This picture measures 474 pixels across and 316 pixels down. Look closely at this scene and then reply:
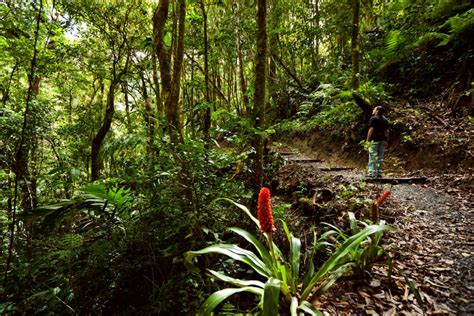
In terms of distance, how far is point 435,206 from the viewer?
12.8 ft

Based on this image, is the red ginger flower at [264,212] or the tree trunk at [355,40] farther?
the tree trunk at [355,40]

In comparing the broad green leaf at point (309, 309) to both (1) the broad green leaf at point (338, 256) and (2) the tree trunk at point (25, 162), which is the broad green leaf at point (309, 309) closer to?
(1) the broad green leaf at point (338, 256)

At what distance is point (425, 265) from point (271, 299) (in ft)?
6.31

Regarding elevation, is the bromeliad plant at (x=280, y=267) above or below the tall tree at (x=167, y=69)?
below

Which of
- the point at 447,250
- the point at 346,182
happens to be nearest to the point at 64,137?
the point at 346,182

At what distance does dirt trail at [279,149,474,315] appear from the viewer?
6.60 feet

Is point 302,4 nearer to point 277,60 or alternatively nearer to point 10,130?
point 277,60

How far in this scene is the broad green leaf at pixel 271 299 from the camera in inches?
58.4

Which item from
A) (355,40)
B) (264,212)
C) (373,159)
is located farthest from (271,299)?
(355,40)

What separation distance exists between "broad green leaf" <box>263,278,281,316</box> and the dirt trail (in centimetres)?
80

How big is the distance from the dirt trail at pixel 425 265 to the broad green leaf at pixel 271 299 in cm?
80

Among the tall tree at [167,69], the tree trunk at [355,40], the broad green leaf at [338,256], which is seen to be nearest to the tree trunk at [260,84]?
the tall tree at [167,69]

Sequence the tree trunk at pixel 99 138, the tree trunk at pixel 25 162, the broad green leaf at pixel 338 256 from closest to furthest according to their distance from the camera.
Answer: the broad green leaf at pixel 338 256 → the tree trunk at pixel 25 162 → the tree trunk at pixel 99 138

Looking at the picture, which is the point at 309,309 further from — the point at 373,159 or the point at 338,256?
the point at 373,159
